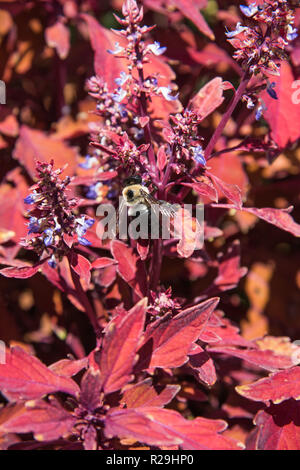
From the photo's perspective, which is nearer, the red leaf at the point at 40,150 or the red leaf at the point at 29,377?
the red leaf at the point at 29,377

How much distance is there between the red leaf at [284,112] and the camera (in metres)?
1.47

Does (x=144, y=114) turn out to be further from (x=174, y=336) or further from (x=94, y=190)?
(x=174, y=336)

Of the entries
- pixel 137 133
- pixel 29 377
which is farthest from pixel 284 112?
pixel 29 377

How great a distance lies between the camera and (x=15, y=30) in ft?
6.66

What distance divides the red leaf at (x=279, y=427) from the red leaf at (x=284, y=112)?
74cm

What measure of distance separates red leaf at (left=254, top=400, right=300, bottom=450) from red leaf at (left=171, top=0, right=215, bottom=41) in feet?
3.54

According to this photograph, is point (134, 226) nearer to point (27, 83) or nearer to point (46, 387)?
point (46, 387)

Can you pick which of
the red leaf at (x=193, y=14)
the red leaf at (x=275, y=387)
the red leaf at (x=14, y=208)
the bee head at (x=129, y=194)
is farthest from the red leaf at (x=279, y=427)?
the red leaf at (x=193, y=14)

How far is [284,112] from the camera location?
5.04 feet

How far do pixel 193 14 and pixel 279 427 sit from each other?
121cm

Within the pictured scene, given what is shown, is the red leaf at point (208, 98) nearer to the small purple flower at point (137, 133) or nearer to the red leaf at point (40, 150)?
the small purple flower at point (137, 133)

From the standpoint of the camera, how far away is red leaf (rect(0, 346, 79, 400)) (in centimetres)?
110

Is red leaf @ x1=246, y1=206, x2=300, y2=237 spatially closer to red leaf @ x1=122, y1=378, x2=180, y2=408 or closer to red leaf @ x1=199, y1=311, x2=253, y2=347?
red leaf @ x1=199, y1=311, x2=253, y2=347

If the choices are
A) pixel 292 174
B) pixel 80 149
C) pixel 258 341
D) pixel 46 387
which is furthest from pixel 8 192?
pixel 292 174
